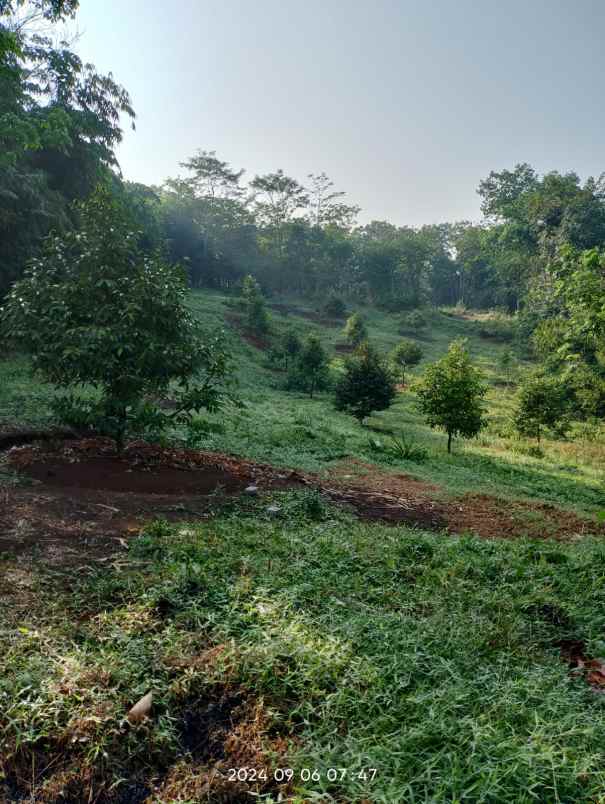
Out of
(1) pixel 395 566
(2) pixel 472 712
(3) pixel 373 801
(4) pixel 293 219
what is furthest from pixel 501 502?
(4) pixel 293 219

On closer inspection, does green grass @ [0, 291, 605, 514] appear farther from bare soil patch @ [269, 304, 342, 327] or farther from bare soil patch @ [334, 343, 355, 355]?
bare soil patch @ [269, 304, 342, 327]

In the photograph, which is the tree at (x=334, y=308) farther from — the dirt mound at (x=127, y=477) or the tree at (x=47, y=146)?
the dirt mound at (x=127, y=477)

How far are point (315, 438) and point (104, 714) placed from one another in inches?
392

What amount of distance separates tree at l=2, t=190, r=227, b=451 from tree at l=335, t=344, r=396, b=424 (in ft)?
41.8

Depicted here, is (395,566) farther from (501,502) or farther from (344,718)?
(501,502)

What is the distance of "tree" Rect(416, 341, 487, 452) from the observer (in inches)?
585

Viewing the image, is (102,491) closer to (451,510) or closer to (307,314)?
(451,510)

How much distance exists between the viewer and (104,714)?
2090 mm

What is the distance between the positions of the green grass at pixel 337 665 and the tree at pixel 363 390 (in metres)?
15.0

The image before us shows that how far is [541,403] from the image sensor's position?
704 inches

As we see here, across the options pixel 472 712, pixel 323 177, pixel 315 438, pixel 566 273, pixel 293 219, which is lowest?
pixel 315 438

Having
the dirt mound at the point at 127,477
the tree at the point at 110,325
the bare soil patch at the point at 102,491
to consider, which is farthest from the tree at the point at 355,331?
the dirt mound at the point at 127,477

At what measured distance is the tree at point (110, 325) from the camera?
5.98 m

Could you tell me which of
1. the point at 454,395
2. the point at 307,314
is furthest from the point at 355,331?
the point at 454,395
